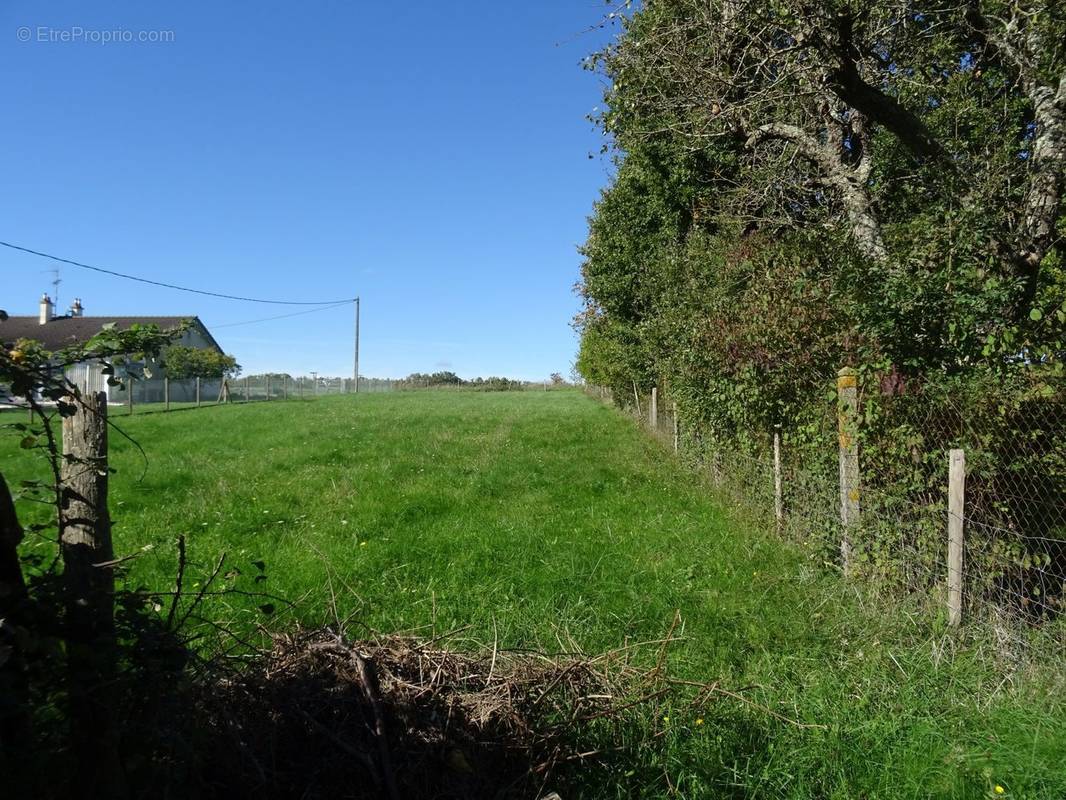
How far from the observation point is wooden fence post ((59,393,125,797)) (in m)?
1.92

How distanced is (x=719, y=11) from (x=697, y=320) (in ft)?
11.2

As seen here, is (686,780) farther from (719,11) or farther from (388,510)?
(719,11)

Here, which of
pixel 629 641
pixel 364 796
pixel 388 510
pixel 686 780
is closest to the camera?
pixel 364 796

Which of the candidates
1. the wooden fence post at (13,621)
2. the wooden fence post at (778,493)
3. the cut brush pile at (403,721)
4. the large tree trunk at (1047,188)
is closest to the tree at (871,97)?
the large tree trunk at (1047,188)

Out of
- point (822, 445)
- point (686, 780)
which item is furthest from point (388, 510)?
point (686, 780)

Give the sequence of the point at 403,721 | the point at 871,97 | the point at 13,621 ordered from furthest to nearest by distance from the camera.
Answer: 1. the point at 871,97
2. the point at 403,721
3. the point at 13,621

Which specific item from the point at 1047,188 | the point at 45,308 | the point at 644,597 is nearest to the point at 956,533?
the point at 644,597

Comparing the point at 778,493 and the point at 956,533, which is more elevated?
the point at 956,533

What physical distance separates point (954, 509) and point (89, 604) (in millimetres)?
4606

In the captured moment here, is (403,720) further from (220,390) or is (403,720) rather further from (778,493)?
(220,390)

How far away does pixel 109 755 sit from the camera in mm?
1950

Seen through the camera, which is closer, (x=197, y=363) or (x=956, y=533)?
(x=956, y=533)

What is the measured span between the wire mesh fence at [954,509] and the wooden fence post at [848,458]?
0.04 feet

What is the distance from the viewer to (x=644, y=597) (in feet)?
16.6
